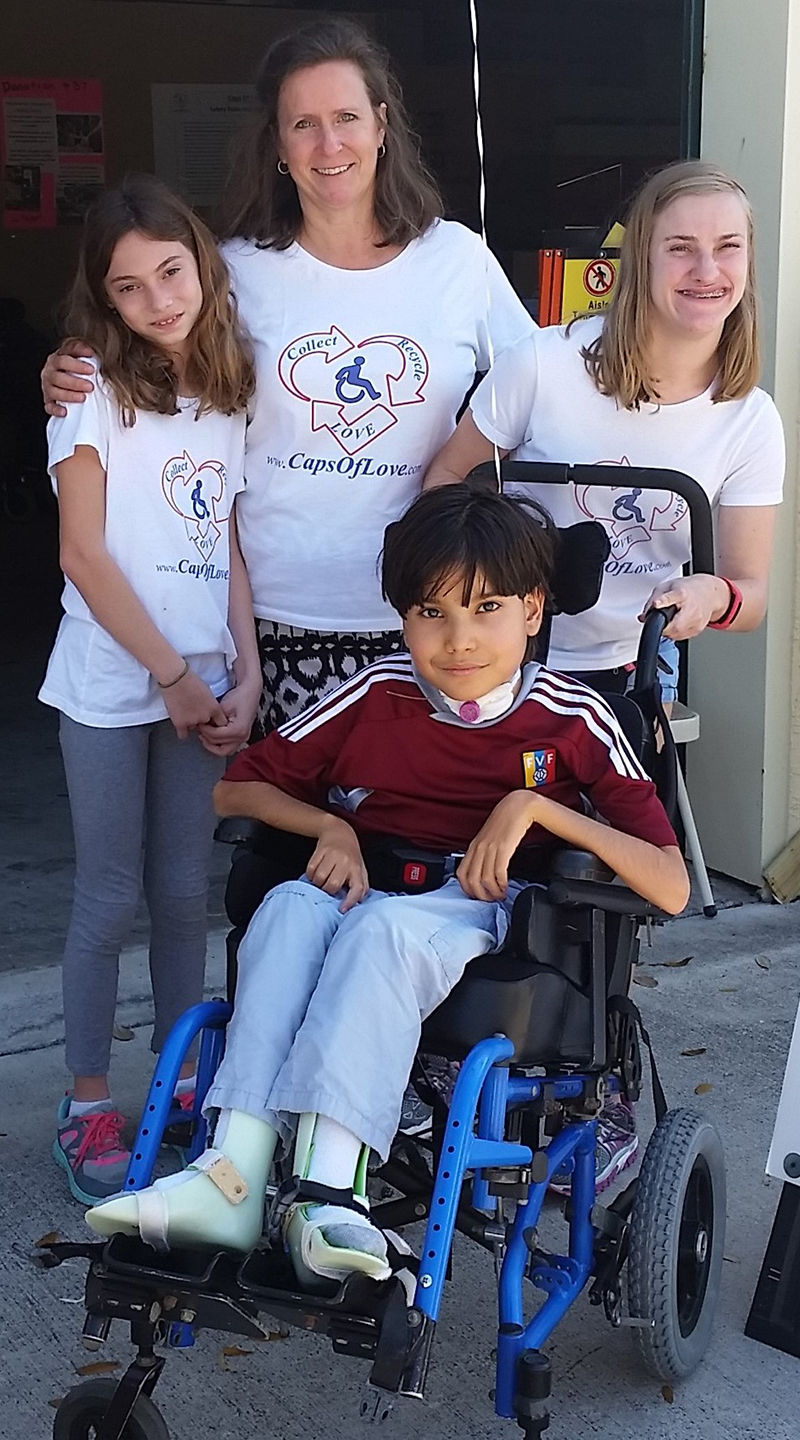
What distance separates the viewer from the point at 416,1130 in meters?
2.98

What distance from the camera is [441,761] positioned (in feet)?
7.72

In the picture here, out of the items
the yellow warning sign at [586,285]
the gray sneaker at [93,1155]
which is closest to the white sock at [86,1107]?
the gray sneaker at [93,1155]

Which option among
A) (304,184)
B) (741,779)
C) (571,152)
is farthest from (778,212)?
(571,152)

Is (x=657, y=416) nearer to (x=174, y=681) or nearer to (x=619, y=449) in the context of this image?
(x=619, y=449)

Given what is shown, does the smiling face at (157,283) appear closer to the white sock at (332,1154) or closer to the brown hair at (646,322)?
the brown hair at (646,322)

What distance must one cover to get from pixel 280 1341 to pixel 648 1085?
3.65 ft

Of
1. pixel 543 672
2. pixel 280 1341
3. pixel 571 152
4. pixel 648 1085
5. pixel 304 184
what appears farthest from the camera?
pixel 571 152

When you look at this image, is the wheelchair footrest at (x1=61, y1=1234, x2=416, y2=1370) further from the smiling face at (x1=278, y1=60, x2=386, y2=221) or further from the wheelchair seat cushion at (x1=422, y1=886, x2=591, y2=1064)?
the smiling face at (x1=278, y1=60, x2=386, y2=221)

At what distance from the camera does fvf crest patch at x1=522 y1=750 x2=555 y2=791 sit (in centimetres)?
231

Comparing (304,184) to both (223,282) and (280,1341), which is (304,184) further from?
(280,1341)

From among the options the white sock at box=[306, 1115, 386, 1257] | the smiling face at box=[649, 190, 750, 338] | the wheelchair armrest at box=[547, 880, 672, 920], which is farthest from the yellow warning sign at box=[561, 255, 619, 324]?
the white sock at box=[306, 1115, 386, 1257]

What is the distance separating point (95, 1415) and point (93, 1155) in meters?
0.94

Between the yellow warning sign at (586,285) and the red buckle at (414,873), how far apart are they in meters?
2.40

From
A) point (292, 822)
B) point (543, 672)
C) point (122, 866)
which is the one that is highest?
point (543, 672)
